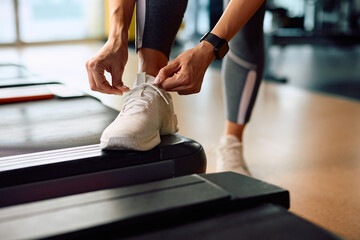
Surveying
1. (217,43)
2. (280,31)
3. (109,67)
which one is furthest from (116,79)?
(280,31)

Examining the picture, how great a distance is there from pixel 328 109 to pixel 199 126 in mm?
896

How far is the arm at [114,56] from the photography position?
946 mm

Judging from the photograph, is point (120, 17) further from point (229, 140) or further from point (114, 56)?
point (229, 140)

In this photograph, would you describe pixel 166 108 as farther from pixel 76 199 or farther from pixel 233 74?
pixel 233 74

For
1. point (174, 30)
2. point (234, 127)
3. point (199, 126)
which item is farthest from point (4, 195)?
point (199, 126)

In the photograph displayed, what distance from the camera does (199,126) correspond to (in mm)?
2080

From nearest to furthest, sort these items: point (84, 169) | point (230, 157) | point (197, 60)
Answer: point (84, 169) → point (197, 60) → point (230, 157)

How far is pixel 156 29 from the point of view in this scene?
1.16 metres

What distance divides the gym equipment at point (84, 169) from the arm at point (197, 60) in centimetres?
13

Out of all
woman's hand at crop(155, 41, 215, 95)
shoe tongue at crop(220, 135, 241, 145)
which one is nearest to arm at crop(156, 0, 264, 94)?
woman's hand at crop(155, 41, 215, 95)

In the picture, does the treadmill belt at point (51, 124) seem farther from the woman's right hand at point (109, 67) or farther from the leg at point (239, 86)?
the leg at point (239, 86)

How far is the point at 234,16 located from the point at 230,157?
0.55m

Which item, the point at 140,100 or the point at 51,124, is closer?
the point at 140,100

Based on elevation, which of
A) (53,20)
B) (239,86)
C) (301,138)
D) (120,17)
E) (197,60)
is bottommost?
(301,138)
